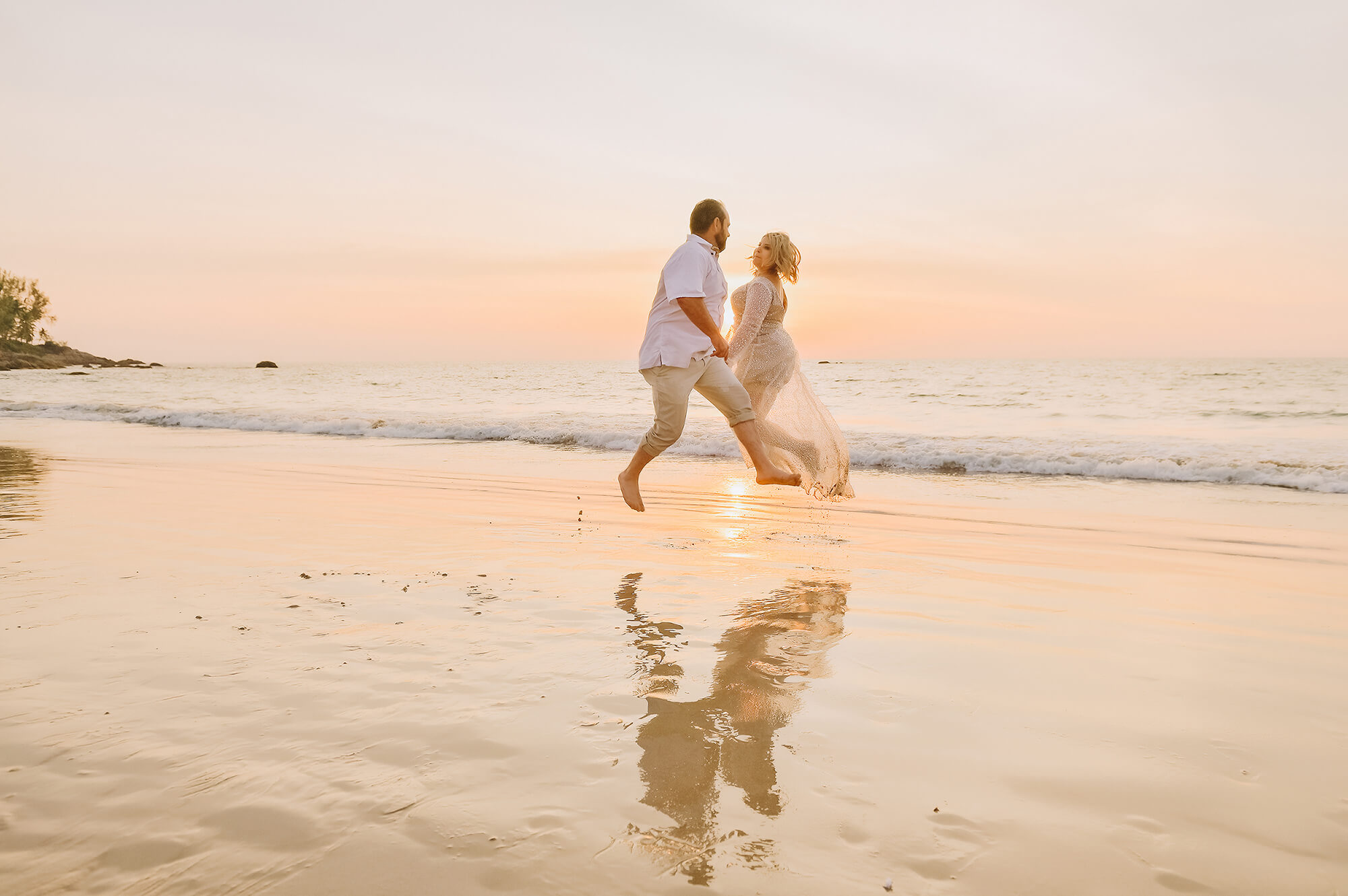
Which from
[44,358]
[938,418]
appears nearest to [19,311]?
[44,358]

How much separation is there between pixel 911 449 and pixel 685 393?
7243mm

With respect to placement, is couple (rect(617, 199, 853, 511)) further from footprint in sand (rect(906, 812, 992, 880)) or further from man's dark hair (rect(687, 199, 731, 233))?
footprint in sand (rect(906, 812, 992, 880))

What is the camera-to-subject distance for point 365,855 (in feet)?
6.56

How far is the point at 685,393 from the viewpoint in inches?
240

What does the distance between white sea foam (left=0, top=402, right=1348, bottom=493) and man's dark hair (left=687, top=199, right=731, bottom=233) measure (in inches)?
265

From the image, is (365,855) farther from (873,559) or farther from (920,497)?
(920,497)

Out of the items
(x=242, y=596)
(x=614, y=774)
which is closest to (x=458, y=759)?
(x=614, y=774)

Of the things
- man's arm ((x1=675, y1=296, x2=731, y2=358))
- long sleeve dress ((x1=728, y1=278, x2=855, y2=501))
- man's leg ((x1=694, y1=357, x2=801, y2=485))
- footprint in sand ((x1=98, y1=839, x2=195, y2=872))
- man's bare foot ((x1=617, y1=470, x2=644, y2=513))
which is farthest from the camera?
man's bare foot ((x1=617, y1=470, x2=644, y2=513))

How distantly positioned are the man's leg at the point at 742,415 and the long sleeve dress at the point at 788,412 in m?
0.14

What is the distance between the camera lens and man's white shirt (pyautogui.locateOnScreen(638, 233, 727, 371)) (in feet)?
19.1

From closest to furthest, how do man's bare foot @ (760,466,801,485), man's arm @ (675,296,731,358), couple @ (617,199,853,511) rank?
man's arm @ (675,296,731,358) → couple @ (617,199,853,511) → man's bare foot @ (760,466,801,485)

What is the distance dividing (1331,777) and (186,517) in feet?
22.7

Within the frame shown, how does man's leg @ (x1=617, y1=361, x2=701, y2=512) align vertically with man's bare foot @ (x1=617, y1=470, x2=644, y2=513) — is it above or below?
above

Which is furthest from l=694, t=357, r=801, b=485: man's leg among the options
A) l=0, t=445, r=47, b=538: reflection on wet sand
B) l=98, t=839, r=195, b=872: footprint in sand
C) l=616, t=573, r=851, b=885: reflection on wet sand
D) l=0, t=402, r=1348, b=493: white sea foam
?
l=0, t=402, r=1348, b=493: white sea foam
